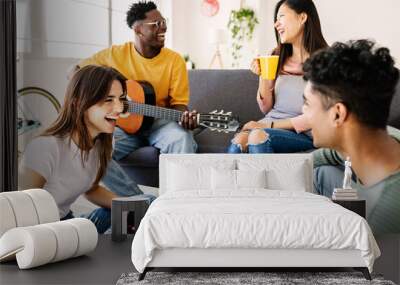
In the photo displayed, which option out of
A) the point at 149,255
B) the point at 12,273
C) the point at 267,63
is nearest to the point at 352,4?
the point at 267,63

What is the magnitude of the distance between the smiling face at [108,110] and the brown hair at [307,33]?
1.35 meters

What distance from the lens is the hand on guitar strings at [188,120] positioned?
6.21m

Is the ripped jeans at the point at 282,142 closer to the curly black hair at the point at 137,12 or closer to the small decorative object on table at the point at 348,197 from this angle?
the small decorative object on table at the point at 348,197

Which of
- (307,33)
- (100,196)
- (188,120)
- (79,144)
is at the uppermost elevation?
(307,33)

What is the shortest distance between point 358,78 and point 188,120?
1467 mm

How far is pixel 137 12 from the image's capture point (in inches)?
247

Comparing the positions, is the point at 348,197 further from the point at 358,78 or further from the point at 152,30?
the point at 152,30

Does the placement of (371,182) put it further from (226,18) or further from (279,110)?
(226,18)

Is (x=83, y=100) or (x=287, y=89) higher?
(x=287, y=89)

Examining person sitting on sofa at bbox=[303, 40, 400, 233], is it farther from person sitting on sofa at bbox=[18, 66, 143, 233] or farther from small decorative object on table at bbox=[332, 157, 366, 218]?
person sitting on sofa at bbox=[18, 66, 143, 233]

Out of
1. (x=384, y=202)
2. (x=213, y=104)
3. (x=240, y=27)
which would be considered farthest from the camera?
(x=240, y=27)

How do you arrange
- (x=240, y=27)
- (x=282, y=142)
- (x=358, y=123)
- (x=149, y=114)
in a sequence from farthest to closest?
(x=240, y=27)
(x=149, y=114)
(x=282, y=142)
(x=358, y=123)

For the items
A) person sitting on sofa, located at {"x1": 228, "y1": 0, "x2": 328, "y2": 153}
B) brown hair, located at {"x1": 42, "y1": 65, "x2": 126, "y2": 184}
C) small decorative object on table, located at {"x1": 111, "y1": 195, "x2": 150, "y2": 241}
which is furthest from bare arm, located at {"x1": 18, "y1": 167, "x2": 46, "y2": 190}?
person sitting on sofa, located at {"x1": 228, "y1": 0, "x2": 328, "y2": 153}

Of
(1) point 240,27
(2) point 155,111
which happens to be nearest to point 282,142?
(2) point 155,111
